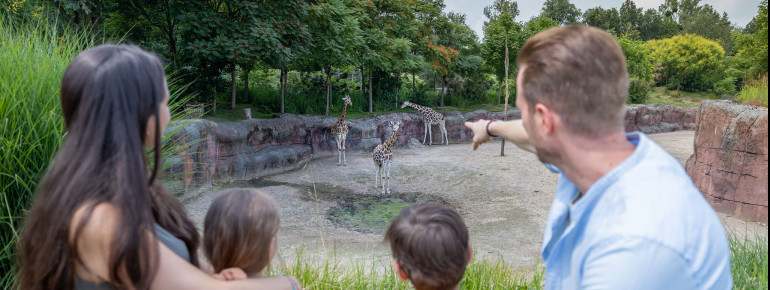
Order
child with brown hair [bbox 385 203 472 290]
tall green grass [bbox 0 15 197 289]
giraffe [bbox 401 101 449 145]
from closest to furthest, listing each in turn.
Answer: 1. child with brown hair [bbox 385 203 472 290]
2. tall green grass [bbox 0 15 197 289]
3. giraffe [bbox 401 101 449 145]

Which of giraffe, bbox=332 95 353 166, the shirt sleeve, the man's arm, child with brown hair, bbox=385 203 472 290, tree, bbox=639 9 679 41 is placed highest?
tree, bbox=639 9 679 41

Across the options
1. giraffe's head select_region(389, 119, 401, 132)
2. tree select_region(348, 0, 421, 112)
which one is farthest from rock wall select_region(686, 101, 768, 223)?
tree select_region(348, 0, 421, 112)

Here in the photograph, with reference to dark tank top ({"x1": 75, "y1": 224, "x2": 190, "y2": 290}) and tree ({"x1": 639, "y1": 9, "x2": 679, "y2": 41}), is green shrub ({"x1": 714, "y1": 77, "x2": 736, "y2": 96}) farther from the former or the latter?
dark tank top ({"x1": 75, "y1": 224, "x2": 190, "y2": 290})

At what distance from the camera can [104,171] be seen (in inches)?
46.4

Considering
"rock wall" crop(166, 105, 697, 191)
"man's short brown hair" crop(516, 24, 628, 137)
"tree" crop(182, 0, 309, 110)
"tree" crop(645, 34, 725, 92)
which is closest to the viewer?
"man's short brown hair" crop(516, 24, 628, 137)

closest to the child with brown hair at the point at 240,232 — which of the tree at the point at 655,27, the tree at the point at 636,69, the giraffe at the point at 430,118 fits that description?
the giraffe at the point at 430,118

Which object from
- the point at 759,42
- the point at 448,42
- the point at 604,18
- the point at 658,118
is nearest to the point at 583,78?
the point at 759,42

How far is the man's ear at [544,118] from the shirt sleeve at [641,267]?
0.90ft

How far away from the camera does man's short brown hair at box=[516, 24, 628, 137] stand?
1064 millimetres

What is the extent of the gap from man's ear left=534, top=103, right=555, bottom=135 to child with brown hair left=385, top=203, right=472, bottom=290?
528mm

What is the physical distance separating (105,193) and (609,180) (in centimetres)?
107

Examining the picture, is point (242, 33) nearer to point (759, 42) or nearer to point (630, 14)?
point (759, 42)

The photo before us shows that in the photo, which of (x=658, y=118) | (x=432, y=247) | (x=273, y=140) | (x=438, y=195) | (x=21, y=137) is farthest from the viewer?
(x=658, y=118)

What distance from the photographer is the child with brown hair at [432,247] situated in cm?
156
